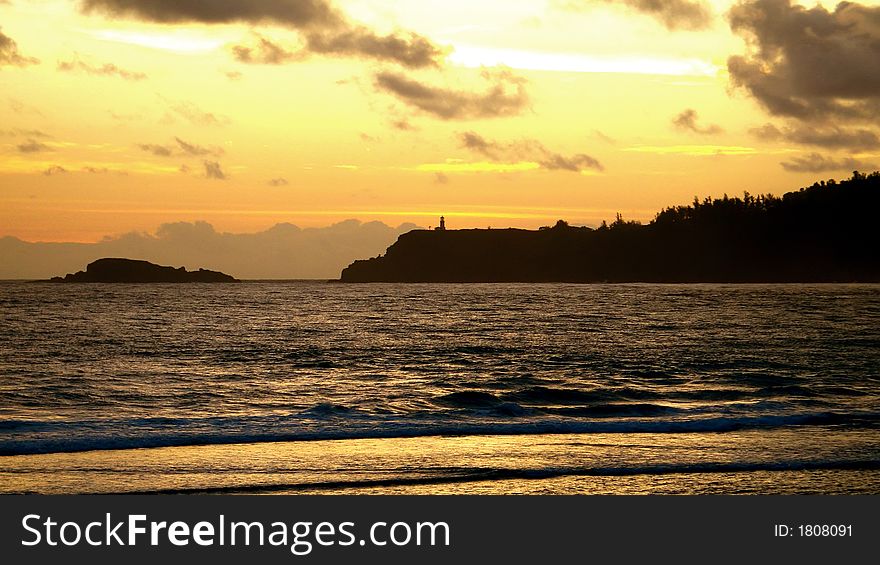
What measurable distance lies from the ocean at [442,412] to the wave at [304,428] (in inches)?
3.7

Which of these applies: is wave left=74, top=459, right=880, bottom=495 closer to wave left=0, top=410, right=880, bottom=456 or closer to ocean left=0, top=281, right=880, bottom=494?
ocean left=0, top=281, right=880, bottom=494

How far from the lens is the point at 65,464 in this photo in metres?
19.5

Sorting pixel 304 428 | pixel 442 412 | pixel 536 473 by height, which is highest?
pixel 536 473

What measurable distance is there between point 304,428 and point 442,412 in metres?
5.39

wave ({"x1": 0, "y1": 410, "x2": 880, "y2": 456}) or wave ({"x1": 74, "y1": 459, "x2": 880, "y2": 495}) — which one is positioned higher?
wave ({"x1": 74, "y1": 459, "x2": 880, "y2": 495})

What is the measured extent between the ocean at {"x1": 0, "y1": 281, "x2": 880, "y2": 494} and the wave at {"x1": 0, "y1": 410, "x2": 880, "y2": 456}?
10 centimetres

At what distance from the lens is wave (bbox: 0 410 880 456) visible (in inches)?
882

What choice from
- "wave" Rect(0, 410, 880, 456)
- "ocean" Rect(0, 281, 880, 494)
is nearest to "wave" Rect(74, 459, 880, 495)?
"ocean" Rect(0, 281, 880, 494)

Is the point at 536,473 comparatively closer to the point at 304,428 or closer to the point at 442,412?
the point at 304,428

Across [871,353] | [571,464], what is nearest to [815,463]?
[571,464]

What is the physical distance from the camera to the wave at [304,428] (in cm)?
2239

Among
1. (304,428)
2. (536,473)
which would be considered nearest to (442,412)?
(304,428)

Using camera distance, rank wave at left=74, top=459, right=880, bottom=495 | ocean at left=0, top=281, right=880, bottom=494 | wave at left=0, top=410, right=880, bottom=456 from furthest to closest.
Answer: wave at left=0, top=410, right=880, bottom=456
ocean at left=0, top=281, right=880, bottom=494
wave at left=74, top=459, right=880, bottom=495

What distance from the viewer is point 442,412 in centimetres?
2888
